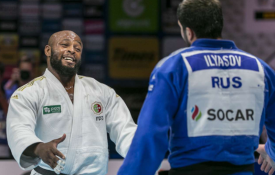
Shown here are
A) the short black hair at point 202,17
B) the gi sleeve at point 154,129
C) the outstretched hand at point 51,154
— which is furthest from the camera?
the outstretched hand at point 51,154

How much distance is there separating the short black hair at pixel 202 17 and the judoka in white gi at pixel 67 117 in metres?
0.85

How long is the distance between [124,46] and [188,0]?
442 cm

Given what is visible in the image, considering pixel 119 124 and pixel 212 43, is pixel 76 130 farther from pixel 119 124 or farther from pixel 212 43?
pixel 212 43

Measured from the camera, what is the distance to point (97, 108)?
2648 mm

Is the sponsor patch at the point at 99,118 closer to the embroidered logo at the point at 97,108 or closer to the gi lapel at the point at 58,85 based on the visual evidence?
the embroidered logo at the point at 97,108

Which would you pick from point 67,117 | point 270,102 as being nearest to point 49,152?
point 67,117

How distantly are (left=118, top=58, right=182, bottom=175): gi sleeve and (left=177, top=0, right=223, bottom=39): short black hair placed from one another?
0.27 meters

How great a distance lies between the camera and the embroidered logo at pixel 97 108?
263cm

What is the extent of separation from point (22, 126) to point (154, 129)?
0.84 meters

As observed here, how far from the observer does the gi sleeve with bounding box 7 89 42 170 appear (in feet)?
7.50

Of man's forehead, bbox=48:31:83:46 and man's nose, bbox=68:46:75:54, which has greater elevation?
man's forehead, bbox=48:31:83:46

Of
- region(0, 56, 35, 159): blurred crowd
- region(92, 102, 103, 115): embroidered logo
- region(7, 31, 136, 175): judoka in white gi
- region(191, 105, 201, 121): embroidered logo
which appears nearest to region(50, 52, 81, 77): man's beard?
region(7, 31, 136, 175): judoka in white gi

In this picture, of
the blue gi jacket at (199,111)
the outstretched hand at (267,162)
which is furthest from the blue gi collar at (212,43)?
the outstretched hand at (267,162)

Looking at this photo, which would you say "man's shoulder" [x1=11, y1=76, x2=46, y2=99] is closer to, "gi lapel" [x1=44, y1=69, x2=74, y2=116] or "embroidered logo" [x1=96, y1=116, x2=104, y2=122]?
"gi lapel" [x1=44, y1=69, x2=74, y2=116]
